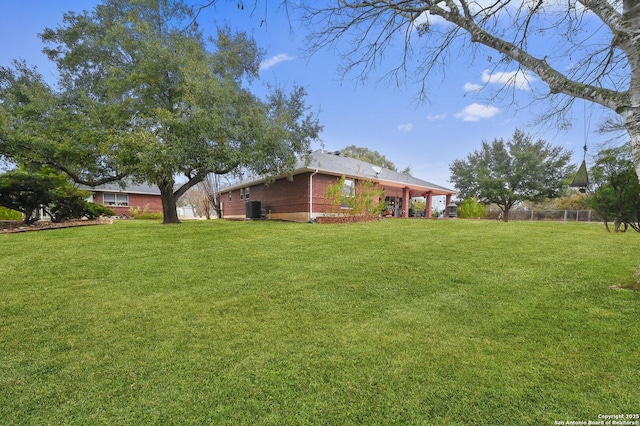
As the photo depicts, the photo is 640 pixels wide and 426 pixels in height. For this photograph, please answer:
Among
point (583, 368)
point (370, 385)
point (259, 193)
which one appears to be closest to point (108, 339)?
point (370, 385)

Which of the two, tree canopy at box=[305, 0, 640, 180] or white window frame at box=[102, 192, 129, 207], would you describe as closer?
tree canopy at box=[305, 0, 640, 180]

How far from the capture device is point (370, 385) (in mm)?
1932

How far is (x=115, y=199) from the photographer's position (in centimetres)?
2678

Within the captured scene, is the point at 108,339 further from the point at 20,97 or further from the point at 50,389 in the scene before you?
the point at 20,97

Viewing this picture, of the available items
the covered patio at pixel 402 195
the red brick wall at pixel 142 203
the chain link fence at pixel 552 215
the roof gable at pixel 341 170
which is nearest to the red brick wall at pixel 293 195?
the roof gable at pixel 341 170

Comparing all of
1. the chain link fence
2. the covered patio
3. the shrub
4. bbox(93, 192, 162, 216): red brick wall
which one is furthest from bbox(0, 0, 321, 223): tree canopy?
the chain link fence

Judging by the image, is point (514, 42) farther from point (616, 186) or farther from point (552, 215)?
point (552, 215)

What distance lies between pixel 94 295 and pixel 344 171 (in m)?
13.0

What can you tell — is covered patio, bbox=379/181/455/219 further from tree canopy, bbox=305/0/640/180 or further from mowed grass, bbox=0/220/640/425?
mowed grass, bbox=0/220/640/425

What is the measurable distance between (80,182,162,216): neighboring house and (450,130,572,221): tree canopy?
Answer: 111 feet

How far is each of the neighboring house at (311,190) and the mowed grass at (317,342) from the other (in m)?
9.24

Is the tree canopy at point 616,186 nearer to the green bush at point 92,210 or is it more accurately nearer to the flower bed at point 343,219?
the flower bed at point 343,219

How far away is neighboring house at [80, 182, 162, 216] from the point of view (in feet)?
84.5

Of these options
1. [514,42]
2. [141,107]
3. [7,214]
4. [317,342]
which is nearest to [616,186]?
[514,42]
